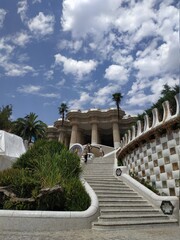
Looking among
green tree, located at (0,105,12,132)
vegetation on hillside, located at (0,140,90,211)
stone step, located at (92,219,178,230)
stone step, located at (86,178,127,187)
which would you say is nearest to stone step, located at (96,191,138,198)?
stone step, located at (86,178,127,187)

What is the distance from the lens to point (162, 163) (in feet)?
33.7

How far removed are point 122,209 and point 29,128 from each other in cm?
3393

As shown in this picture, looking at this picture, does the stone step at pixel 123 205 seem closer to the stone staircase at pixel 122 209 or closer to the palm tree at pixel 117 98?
the stone staircase at pixel 122 209

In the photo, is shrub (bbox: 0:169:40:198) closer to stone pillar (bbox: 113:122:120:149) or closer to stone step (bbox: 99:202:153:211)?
stone step (bbox: 99:202:153:211)

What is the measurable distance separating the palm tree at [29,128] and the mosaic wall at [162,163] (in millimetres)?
30462

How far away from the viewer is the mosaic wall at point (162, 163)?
376 inches

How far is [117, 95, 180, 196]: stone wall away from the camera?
9594 millimetres

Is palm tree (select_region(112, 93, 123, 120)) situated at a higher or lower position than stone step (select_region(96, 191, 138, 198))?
higher

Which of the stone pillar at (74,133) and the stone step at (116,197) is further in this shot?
the stone pillar at (74,133)

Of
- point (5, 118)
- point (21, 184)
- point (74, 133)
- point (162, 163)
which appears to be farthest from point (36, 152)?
point (74, 133)

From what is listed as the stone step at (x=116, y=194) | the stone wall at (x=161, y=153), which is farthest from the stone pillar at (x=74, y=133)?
the stone step at (x=116, y=194)

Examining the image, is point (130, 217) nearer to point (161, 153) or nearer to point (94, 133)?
point (161, 153)

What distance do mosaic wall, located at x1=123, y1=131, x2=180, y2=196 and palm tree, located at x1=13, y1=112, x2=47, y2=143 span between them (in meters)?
30.5

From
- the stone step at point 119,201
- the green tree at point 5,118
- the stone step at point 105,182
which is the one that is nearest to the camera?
the stone step at point 119,201
